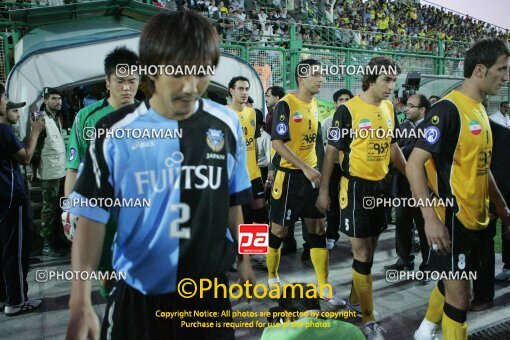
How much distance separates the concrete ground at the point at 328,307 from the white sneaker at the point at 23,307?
4 cm

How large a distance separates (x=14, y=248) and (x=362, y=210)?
2.50 meters

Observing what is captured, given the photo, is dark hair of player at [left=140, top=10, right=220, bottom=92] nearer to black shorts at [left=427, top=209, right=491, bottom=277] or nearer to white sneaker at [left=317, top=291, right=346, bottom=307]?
black shorts at [left=427, top=209, right=491, bottom=277]

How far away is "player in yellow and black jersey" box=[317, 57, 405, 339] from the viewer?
287 centimetres

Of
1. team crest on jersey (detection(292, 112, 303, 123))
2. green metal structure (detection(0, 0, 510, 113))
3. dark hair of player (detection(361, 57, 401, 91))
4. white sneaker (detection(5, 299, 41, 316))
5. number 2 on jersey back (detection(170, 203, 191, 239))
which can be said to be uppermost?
green metal structure (detection(0, 0, 510, 113))

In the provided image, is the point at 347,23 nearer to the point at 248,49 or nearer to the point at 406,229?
the point at 248,49

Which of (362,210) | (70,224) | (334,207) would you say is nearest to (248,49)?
(334,207)

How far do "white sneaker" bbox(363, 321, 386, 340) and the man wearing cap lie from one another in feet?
10.9

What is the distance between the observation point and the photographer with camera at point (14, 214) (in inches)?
118

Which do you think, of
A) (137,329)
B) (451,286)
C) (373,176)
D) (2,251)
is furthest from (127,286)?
(2,251)

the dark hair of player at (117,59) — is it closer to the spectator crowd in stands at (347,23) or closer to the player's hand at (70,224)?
the player's hand at (70,224)

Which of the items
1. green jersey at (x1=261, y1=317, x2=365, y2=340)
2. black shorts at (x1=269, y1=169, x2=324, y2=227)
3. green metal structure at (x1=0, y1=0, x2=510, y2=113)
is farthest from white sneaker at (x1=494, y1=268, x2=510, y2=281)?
green jersey at (x1=261, y1=317, x2=365, y2=340)

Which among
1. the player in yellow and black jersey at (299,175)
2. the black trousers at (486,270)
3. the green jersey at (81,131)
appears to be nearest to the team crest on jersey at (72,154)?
the green jersey at (81,131)

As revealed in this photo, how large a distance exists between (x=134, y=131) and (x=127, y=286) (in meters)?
0.50

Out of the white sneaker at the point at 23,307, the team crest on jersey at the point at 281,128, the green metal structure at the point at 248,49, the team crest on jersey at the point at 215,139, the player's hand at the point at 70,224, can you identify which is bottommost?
the white sneaker at the point at 23,307
